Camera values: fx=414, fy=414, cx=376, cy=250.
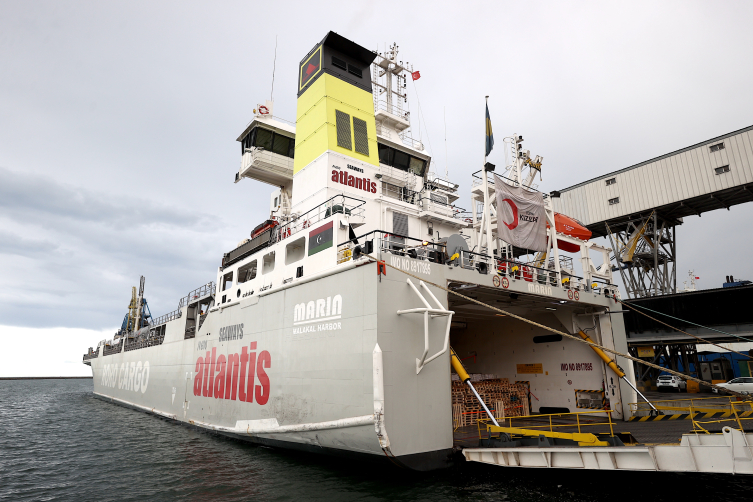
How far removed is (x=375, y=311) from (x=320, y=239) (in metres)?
3.90

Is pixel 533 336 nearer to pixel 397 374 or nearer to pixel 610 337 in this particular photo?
pixel 610 337

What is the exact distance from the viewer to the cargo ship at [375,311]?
383 inches

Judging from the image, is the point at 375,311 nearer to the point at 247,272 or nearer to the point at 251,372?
the point at 251,372

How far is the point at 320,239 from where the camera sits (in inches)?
496

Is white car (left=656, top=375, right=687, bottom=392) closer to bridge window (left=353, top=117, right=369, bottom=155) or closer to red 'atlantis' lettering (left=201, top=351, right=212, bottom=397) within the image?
bridge window (left=353, top=117, right=369, bottom=155)

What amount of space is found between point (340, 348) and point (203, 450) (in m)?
7.38

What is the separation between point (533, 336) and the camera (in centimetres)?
1658

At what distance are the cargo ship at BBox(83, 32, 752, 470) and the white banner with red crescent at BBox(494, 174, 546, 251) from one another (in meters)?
0.26

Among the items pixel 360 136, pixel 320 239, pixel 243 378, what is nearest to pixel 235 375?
pixel 243 378

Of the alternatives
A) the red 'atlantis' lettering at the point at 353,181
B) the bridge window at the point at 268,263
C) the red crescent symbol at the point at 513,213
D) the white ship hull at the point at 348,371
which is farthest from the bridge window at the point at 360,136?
the white ship hull at the point at 348,371

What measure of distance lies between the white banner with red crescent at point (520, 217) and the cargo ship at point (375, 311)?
10.3 inches

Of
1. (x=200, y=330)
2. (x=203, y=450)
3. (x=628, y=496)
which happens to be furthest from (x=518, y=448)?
(x=200, y=330)

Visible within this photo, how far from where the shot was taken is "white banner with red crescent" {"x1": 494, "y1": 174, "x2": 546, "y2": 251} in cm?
1355

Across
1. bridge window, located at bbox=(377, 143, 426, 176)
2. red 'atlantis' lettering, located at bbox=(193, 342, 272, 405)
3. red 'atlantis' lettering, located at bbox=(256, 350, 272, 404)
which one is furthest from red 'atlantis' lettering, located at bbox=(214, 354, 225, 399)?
bridge window, located at bbox=(377, 143, 426, 176)
